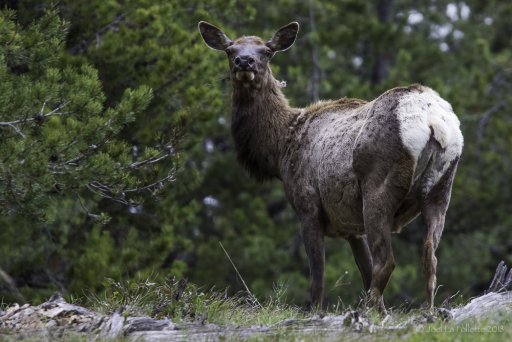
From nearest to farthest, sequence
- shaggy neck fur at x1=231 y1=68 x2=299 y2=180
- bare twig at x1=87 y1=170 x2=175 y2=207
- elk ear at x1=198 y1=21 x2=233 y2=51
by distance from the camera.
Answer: bare twig at x1=87 y1=170 x2=175 y2=207 < shaggy neck fur at x1=231 y1=68 x2=299 y2=180 < elk ear at x1=198 y1=21 x2=233 y2=51

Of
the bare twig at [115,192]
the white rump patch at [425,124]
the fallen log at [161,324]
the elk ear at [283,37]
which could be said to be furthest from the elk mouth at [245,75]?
the fallen log at [161,324]

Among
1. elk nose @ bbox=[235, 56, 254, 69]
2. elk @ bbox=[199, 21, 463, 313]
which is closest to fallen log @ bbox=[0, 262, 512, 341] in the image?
elk @ bbox=[199, 21, 463, 313]

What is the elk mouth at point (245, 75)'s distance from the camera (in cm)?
890

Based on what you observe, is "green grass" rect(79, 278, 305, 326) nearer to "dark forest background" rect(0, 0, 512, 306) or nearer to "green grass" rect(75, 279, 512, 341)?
"green grass" rect(75, 279, 512, 341)

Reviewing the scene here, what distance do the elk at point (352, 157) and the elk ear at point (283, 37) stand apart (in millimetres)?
10

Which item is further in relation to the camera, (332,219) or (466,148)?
(466,148)

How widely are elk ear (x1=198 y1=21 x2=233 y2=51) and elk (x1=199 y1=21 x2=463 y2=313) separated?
0.01 meters

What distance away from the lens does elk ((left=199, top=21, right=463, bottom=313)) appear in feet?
23.2

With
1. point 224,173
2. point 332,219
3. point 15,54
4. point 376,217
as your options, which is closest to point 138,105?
point 15,54

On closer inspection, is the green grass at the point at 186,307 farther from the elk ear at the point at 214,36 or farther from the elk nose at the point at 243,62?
the elk ear at the point at 214,36

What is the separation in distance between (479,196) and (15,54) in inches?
516

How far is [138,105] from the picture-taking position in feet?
28.8

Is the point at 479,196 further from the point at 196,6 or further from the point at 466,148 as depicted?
the point at 196,6

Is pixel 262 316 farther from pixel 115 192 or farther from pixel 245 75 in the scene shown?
pixel 245 75
